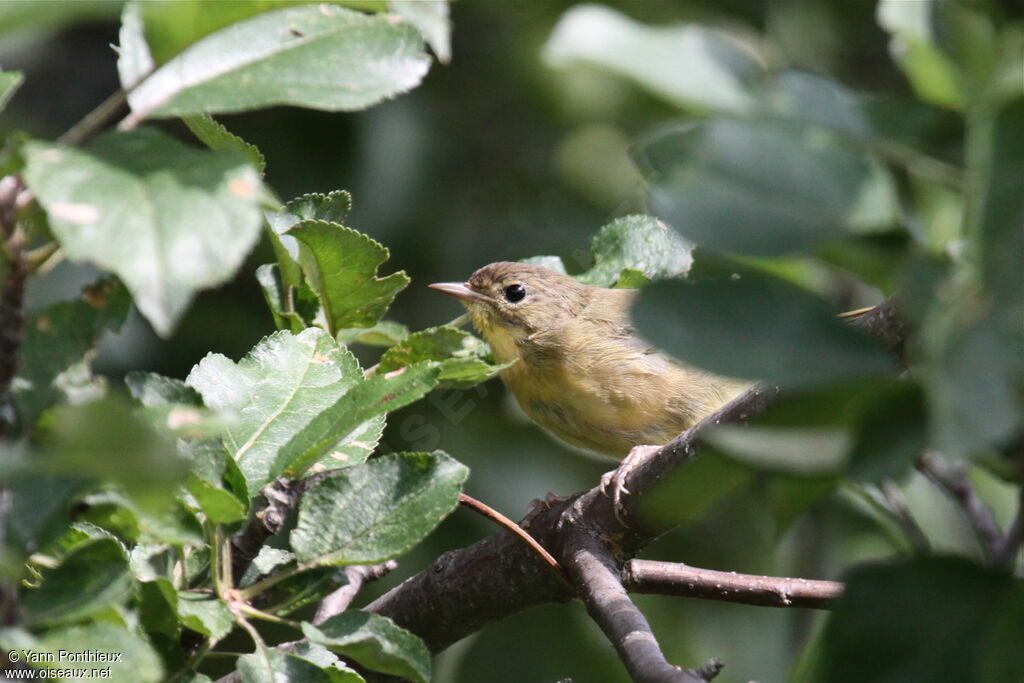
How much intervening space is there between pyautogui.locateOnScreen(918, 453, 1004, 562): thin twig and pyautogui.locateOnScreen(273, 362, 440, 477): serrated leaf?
2.63ft

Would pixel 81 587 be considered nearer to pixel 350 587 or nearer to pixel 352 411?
pixel 352 411

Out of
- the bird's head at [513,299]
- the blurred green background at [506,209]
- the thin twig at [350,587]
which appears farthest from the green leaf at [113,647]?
the bird's head at [513,299]

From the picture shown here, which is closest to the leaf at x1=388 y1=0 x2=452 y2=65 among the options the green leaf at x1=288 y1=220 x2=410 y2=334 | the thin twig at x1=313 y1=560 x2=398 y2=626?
the green leaf at x1=288 y1=220 x2=410 y2=334

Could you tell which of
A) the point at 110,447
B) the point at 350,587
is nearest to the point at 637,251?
the point at 350,587

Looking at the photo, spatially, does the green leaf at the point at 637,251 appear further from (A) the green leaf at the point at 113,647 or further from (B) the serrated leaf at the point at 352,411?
(A) the green leaf at the point at 113,647

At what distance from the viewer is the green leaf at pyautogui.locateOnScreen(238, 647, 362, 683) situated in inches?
68.6

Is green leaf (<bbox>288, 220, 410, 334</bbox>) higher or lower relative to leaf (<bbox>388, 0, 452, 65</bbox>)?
lower

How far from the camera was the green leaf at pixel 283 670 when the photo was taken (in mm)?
1741

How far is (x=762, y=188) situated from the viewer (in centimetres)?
108

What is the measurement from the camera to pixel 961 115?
3.67ft

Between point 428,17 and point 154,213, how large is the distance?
1.63 feet

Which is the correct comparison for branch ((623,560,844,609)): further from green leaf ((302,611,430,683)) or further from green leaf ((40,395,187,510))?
green leaf ((40,395,187,510))

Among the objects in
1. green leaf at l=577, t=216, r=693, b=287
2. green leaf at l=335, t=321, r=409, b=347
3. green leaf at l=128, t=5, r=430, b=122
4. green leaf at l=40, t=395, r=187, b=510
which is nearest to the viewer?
green leaf at l=40, t=395, r=187, b=510

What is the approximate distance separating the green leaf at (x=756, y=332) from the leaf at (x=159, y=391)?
80 centimetres
